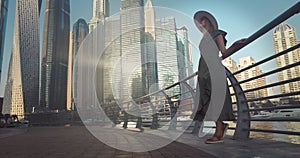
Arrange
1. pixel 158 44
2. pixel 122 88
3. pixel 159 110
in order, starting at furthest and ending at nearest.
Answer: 1. pixel 159 110
2. pixel 122 88
3. pixel 158 44

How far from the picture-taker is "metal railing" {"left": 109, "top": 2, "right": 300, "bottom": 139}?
1.97 metres

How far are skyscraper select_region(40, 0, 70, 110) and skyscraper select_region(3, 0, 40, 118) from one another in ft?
16.3

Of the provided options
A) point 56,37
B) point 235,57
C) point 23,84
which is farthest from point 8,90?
point 235,57

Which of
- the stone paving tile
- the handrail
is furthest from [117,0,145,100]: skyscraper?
the handrail

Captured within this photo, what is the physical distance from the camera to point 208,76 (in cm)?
242

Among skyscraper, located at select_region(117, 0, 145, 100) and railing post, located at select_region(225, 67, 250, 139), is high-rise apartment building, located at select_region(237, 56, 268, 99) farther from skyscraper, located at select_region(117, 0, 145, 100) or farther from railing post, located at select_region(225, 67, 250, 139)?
skyscraper, located at select_region(117, 0, 145, 100)

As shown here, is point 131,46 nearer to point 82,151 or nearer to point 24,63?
point 82,151

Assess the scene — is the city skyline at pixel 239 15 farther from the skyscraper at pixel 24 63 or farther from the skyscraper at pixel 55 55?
the skyscraper at pixel 55 55

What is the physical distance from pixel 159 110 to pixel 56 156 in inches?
128

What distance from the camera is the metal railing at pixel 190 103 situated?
1.97 metres

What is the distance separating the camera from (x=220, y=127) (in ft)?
7.93

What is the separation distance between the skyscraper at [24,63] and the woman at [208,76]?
47.1 meters

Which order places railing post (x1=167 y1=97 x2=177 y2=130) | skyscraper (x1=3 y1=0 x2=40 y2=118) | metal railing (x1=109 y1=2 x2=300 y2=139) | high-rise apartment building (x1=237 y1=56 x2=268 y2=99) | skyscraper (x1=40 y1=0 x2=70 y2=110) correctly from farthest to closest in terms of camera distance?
skyscraper (x1=40 y1=0 x2=70 y2=110)
skyscraper (x1=3 y1=0 x2=40 y2=118)
railing post (x1=167 y1=97 x2=177 y2=130)
high-rise apartment building (x1=237 y1=56 x2=268 y2=99)
metal railing (x1=109 y1=2 x2=300 y2=139)

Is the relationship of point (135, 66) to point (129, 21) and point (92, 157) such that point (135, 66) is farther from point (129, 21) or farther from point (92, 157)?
point (92, 157)
